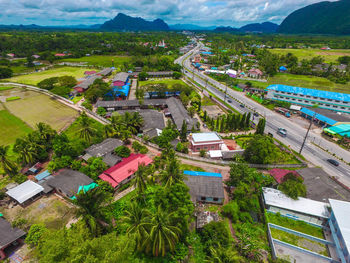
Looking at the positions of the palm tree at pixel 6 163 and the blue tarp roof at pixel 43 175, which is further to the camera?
the blue tarp roof at pixel 43 175

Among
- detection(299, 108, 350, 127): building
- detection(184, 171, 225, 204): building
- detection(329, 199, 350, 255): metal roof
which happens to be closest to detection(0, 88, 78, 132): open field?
detection(184, 171, 225, 204): building

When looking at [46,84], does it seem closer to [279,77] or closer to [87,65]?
[87,65]

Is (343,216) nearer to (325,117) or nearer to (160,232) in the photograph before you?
(160,232)

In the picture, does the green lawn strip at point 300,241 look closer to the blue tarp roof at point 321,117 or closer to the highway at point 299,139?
the highway at point 299,139

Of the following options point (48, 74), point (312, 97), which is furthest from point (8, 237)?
point (48, 74)

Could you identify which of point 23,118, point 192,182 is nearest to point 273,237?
point 192,182

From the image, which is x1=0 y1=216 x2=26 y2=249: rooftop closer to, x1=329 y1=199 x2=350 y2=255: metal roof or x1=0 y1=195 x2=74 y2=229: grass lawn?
x1=0 y1=195 x2=74 y2=229: grass lawn

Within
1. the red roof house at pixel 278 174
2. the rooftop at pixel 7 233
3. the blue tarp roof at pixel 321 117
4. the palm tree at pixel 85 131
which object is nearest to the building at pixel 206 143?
the red roof house at pixel 278 174
